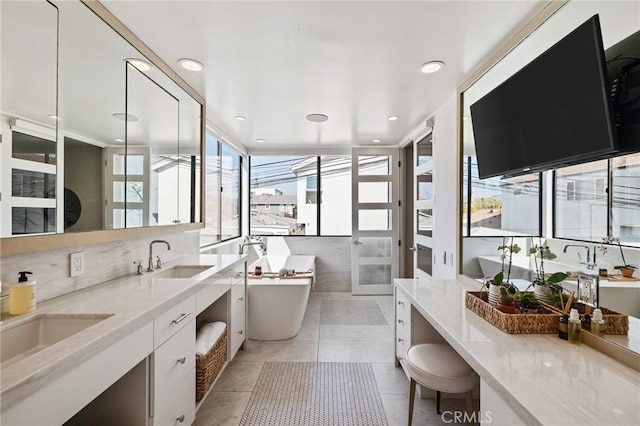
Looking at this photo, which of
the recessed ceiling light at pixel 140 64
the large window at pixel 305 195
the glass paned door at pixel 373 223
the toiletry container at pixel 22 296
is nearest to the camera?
the toiletry container at pixel 22 296

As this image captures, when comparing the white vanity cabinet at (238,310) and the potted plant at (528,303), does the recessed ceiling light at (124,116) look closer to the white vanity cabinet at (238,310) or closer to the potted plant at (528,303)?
the white vanity cabinet at (238,310)

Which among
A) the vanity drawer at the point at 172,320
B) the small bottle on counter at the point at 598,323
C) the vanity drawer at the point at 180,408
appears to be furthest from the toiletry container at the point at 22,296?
the small bottle on counter at the point at 598,323

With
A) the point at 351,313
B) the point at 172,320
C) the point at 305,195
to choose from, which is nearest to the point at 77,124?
the point at 172,320

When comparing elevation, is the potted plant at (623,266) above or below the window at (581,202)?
below

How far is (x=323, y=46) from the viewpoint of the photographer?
180cm

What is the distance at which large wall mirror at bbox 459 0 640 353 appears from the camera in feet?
3.64

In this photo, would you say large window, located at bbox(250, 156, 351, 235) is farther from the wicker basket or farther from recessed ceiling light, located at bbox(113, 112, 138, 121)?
recessed ceiling light, located at bbox(113, 112, 138, 121)

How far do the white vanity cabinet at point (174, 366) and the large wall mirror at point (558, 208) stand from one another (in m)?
1.92

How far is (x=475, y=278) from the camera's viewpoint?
2205 mm

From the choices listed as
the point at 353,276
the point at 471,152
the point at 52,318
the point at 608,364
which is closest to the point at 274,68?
the point at 471,152

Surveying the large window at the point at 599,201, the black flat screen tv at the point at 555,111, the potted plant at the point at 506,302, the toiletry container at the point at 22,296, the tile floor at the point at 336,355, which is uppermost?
the black flat screen tv at the point at 555,111

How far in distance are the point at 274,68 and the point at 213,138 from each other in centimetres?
190

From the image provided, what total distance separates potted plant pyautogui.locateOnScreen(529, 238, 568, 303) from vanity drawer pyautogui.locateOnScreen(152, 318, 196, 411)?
1.92 m

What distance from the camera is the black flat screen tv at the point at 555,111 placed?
3.69 ft
